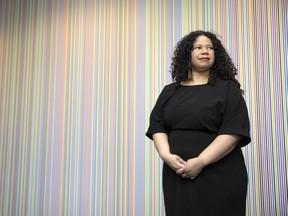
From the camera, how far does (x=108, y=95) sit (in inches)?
90.7

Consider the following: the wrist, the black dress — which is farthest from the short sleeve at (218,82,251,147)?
the wrist

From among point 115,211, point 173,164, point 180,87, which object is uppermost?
point 180,87

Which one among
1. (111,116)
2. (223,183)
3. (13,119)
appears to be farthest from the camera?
(13,119)

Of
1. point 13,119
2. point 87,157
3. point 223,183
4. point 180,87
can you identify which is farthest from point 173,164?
point 13,119

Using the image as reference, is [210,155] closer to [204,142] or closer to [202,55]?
[204,142]

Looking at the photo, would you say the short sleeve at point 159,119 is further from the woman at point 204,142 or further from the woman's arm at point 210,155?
the woman's arm at point 210,155

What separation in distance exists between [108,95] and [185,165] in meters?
1.16

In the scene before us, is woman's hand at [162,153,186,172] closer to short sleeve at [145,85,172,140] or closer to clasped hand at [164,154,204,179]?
clasped hand at [164,154,204,179]

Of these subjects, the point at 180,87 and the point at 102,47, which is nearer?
the point at 180,87

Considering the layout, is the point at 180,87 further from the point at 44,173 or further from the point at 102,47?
the point at 44,173

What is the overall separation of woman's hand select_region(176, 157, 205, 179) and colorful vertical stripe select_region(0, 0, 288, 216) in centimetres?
86

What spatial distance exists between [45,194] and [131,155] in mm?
677

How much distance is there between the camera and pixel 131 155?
2.21m

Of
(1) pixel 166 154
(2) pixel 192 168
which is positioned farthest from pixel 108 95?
(2) pixel 192 168
